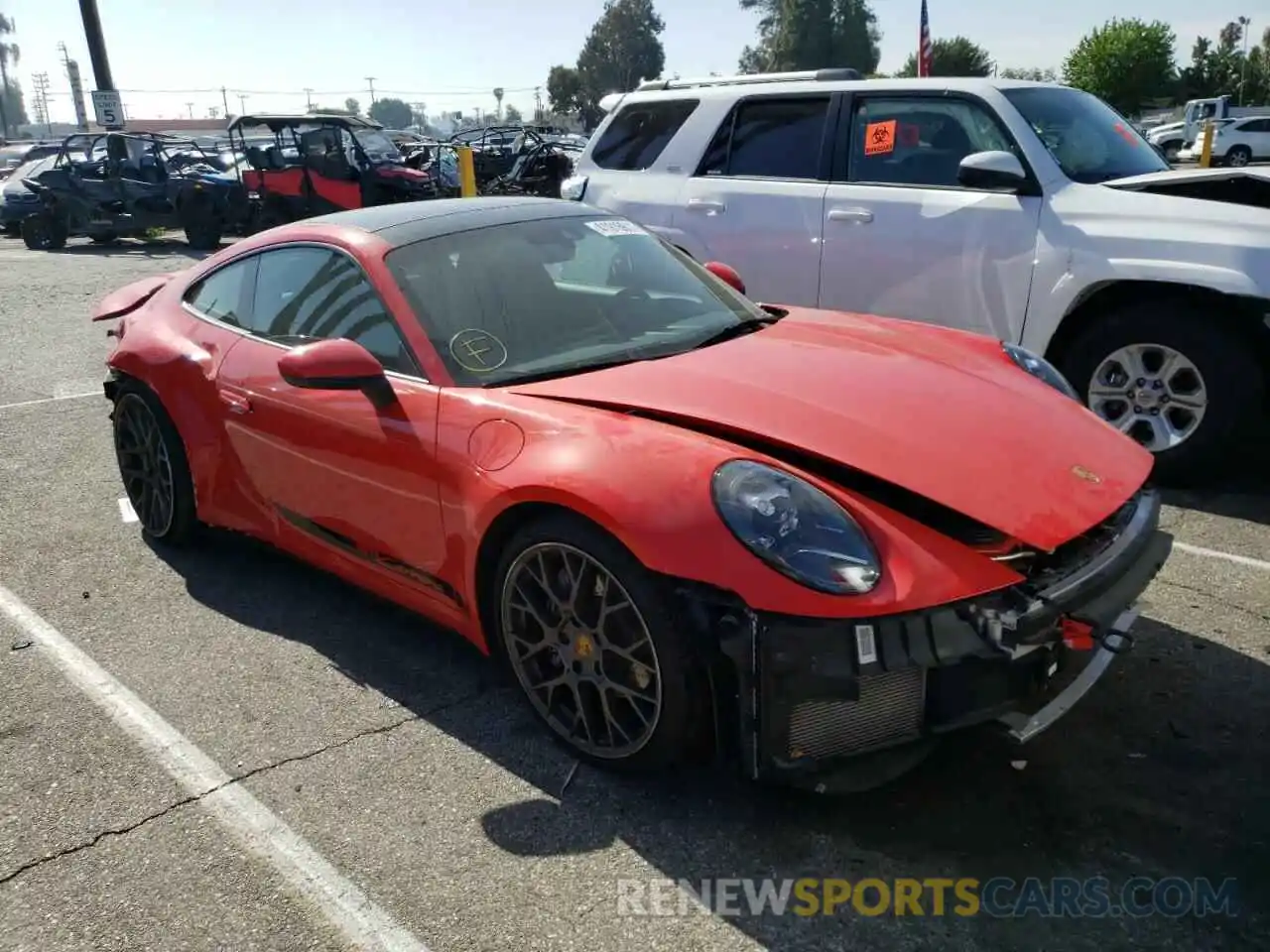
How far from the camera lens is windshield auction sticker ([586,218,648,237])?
12.7 ft

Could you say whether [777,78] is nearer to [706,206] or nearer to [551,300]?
[706,206]

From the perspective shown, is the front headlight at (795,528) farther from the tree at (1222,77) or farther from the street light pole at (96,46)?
the tree at (1222,77)

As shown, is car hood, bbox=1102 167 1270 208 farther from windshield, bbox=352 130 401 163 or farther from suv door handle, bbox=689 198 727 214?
windshield, bbox=352 130 401 163

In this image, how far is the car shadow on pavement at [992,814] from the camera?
88.5 inches

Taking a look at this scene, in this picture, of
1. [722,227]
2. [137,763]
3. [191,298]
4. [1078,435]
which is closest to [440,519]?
[137,763]

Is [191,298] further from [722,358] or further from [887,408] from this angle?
[887,408]

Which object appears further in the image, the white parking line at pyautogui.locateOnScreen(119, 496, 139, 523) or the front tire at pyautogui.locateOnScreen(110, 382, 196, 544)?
the white parking line at pyautogui.locateOnScreen(119, 496, 139, 523)

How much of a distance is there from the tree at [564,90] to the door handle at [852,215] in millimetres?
86104

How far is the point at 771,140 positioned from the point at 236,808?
473cm

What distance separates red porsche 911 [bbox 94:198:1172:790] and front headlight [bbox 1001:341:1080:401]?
1 centimetres

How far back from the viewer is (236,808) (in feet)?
9.06

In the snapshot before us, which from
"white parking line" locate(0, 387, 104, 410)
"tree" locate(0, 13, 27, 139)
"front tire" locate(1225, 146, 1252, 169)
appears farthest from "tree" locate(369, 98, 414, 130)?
"white parking line" locate(0, 387, 104, 410)

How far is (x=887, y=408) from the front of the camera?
2.83m

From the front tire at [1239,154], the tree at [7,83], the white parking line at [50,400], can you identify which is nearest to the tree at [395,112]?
the tree at [7,83]
